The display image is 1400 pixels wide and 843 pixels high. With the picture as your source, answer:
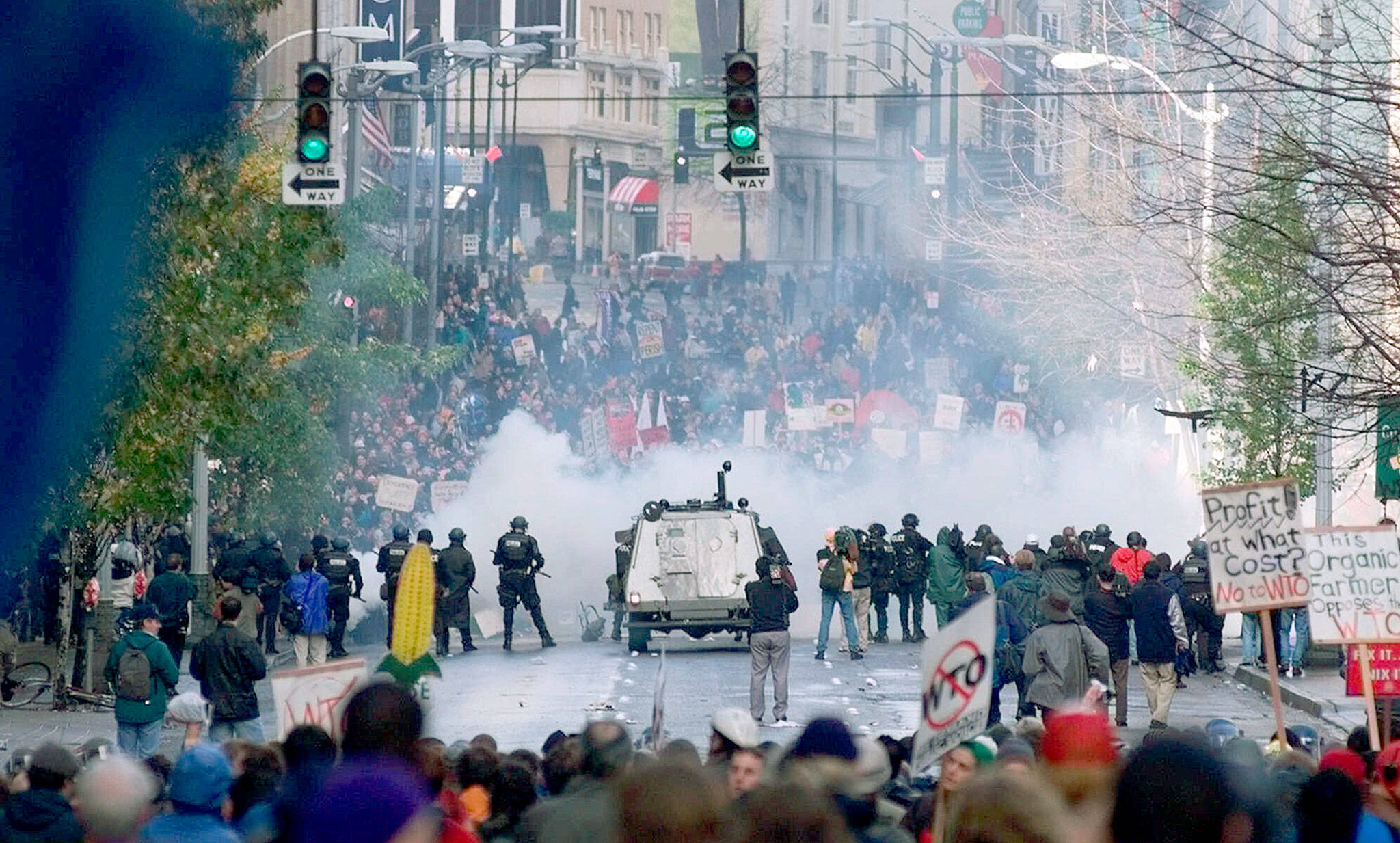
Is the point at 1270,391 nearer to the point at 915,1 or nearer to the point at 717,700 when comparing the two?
the point at 717,700

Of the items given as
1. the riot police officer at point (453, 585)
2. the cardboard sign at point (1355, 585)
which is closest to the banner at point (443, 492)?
the riot police officer at point (453, 585)

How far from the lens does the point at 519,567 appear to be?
28719 mm

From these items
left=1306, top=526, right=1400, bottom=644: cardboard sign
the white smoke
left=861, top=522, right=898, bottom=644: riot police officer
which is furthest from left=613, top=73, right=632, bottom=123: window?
left=1306, top=526, right=1400, bottom=644: cardboard sign

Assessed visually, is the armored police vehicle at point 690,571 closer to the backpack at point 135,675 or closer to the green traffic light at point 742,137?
the green traffic light at point 742,137

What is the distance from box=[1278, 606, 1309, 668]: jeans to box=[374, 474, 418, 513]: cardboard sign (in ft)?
39.5

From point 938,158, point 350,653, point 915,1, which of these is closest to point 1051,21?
point 915,1

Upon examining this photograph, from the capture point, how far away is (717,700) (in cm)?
2303

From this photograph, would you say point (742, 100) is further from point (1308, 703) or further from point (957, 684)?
point (1308, 703)

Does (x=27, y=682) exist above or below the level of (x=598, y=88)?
below

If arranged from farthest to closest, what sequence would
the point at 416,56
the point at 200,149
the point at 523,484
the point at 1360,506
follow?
1. the point at 416,56
2. the point at 523,484
3. the point at 1360,506
4. the point at 200,149

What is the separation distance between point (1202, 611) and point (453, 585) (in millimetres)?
7982

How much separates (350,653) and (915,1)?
242 ft

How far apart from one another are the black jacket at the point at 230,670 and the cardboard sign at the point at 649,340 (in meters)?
35.1

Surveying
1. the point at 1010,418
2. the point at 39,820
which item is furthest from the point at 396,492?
the point at 39,820
